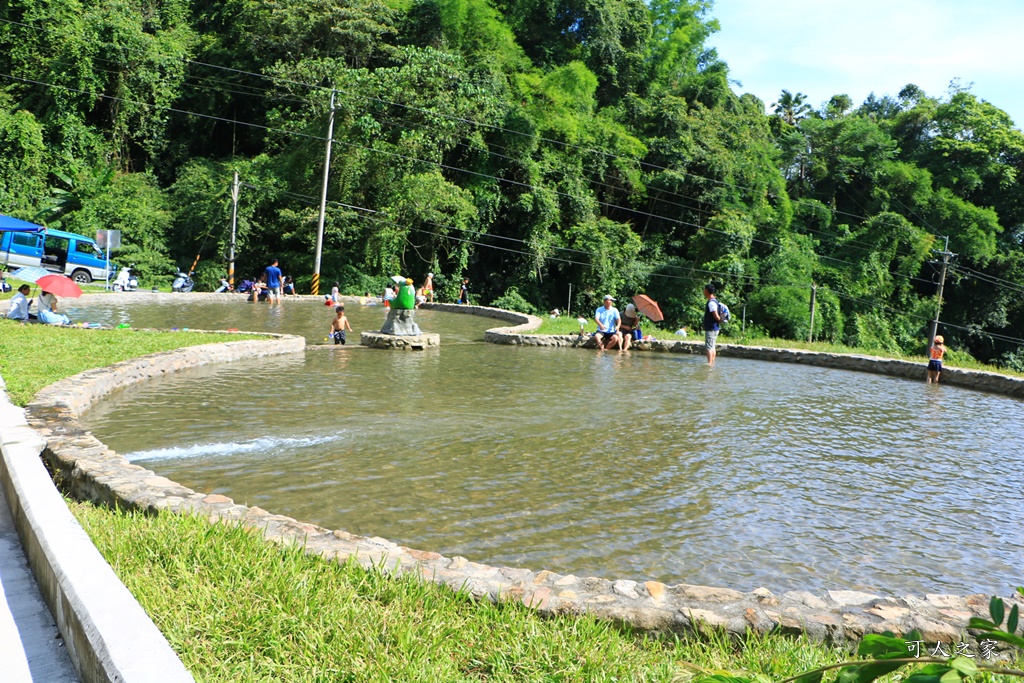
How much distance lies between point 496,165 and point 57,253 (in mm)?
20163

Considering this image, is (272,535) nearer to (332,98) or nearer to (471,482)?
(471,482)

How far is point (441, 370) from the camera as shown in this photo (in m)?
15.2

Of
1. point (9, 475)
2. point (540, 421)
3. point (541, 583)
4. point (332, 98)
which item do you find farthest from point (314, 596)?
point (332, 98)

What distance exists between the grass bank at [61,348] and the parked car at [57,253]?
A: 664 inches

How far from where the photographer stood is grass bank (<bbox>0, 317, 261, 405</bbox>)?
383 inches

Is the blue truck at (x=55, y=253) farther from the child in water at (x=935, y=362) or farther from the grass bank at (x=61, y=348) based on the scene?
the child in water at (x=935, y=362)

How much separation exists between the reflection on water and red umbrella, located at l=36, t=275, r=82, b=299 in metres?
3.85

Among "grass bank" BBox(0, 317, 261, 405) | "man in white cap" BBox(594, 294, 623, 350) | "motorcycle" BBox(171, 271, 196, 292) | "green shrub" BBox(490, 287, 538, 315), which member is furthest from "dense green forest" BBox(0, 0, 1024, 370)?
"grass bank" BBox(0, 317, 261, 405)

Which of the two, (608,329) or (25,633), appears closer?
(25,633)

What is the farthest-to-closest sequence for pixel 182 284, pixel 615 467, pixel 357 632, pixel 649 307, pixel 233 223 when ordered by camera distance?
pixel 233 223, pixel 182 284, pixel 649 307, pixel 615 467, pixel 357 632

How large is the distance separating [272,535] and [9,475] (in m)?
1.84

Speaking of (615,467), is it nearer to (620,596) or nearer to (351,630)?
(620,596)

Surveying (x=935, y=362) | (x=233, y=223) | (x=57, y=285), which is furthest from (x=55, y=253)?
(x=935, y=362)

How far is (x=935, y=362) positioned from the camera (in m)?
17.0
